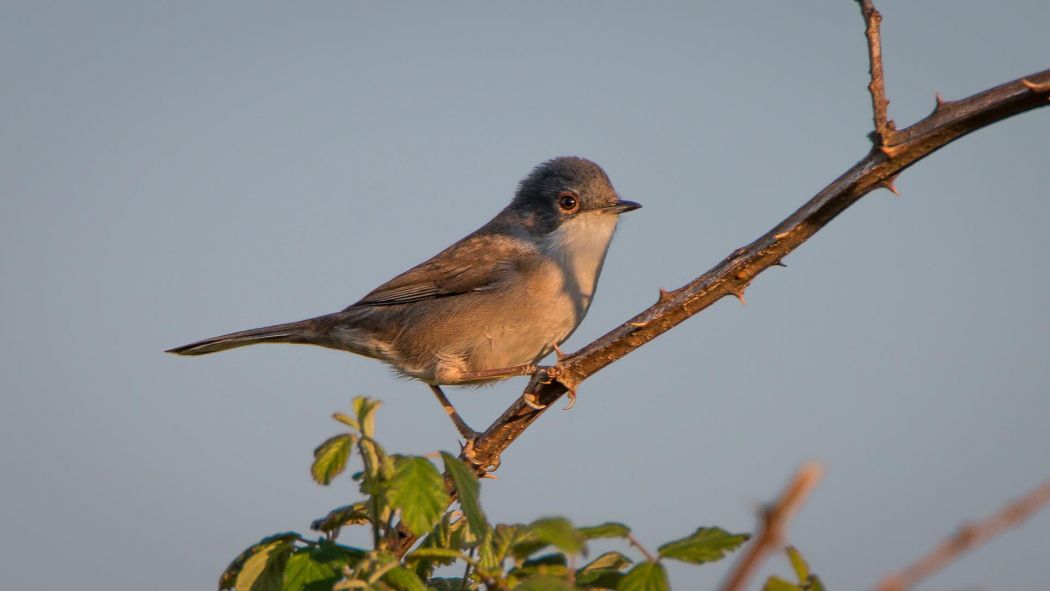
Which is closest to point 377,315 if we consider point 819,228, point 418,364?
point 418,364

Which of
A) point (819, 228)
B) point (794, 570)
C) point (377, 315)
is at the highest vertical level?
point (377, 315)

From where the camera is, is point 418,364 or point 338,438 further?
point 418,364

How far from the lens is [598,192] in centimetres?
715

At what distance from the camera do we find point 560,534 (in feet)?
5.26

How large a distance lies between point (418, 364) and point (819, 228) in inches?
164

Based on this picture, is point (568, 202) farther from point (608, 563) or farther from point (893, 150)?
point (608, 563)

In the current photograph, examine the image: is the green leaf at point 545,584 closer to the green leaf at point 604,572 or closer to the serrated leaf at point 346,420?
the green leaf at point 604,572

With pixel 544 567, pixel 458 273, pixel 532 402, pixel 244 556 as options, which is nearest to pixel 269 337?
pixel 458 273

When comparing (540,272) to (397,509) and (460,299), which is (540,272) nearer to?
(460,299)

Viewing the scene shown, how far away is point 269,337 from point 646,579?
541 centimetres

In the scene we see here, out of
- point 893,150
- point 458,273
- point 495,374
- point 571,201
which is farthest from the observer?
point 571,201

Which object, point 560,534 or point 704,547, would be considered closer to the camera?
point 560,534

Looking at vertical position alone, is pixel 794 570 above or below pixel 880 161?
below

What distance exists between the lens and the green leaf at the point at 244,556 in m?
2.40
